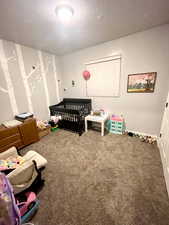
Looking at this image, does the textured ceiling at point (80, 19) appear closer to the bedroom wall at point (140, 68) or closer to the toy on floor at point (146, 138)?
the bedroom wall at point (140, 68)

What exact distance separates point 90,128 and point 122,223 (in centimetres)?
228

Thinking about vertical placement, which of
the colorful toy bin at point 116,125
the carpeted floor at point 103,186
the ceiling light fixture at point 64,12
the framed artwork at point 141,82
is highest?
the ceiling light fixture at point 64,12

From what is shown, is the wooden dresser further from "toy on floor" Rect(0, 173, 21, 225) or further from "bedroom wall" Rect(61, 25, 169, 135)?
"bedroom wall" Rect(61, 25, 169, 135)

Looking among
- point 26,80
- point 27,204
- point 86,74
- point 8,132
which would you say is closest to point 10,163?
point 27,204

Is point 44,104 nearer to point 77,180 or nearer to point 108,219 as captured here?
point 77,180

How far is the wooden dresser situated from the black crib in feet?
2.93

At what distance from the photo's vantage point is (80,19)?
1632mm

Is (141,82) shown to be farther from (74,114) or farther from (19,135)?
(19,135)

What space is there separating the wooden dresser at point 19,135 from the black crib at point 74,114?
0.89 m

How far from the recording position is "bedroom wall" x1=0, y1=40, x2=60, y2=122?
88.4 inches

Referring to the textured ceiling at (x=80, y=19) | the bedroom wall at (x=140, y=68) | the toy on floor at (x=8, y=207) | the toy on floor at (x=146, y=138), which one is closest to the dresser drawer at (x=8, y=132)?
the toy on floor at (x=8, y=207)

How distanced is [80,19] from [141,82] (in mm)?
1791

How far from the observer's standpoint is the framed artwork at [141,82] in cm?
218

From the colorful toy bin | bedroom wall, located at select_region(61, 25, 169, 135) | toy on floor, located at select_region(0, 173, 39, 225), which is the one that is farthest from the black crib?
toy on floor, located at select_region(0, 173, 39, 225)
